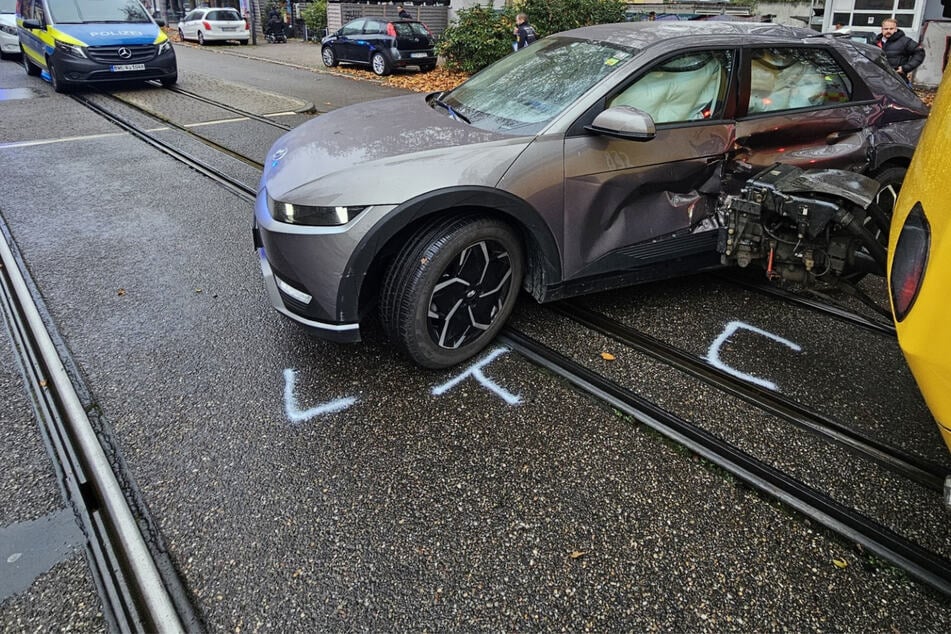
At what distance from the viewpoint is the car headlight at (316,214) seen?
116 inches

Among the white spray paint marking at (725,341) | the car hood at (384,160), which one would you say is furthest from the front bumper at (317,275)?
the white spray paint marking at (725,341)

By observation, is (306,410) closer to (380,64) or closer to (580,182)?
(580,182)

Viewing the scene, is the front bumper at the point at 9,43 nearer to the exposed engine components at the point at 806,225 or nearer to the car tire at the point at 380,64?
the car tire at the point at 380,64

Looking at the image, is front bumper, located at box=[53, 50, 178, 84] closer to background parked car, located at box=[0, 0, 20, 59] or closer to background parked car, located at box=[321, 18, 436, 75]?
background parked car, located at box=[321, 18, 436, 75]

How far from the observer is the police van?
37.6 feet

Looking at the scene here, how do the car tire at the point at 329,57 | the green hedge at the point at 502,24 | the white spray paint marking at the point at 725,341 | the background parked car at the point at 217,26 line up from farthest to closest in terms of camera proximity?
1. the background parked car at the point at 217,26
2. the car tire at the point at 329,57
3. the green hedge at the point at 502,24
4. the white spray paint marking at the point at 725,341

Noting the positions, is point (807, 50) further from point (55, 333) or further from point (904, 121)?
point (55, 333)

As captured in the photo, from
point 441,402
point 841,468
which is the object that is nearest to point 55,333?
point 441,402

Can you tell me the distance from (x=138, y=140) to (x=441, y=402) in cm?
751

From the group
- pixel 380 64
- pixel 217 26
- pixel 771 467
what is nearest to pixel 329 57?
pixel 380 64

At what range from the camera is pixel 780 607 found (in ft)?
7.08

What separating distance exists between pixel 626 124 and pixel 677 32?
1208mm

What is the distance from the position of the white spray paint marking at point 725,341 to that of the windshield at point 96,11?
1327 centimetres

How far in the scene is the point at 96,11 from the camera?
12117mm
